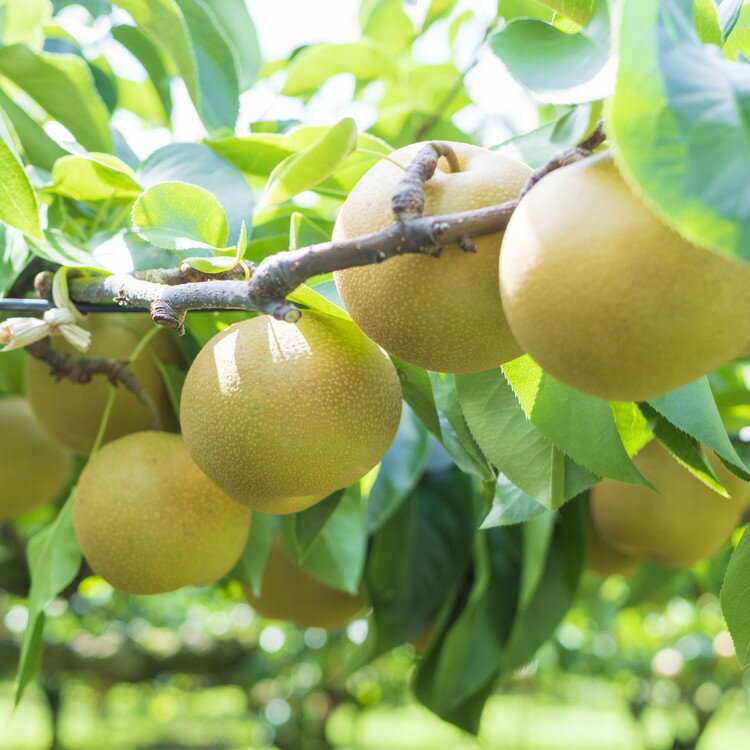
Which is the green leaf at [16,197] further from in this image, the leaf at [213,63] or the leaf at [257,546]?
the leaf at [257,546]

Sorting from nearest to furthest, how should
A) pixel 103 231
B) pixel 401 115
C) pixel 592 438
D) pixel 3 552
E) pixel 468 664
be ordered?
pixel 592 438, pixel 103 231, pixel 468 664, pixel 401 115, pixel 3 552

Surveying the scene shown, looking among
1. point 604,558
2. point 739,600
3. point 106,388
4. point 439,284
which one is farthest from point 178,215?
point 604,558

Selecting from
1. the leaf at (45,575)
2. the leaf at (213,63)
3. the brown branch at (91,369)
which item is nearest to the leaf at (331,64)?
the leaf at (213,63)

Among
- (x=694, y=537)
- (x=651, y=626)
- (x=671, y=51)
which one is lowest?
(x=651, y=626)

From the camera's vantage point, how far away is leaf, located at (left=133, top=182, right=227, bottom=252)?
0.53 metres

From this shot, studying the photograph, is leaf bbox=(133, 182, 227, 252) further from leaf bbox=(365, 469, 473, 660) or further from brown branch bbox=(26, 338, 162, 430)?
leaf bbox=(365, 469, 473, 660)

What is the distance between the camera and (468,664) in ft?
3.36

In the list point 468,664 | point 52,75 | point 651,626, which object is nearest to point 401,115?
point 52,75

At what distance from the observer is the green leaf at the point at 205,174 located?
2.10 ft

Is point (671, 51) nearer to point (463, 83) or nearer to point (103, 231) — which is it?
point (103, 231)

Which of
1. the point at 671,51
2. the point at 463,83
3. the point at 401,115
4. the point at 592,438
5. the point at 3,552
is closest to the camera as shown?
the point at 671,51

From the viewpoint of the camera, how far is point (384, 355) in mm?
559

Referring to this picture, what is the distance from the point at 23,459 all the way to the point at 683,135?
0.95m

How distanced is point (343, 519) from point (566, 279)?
621 millimetres
